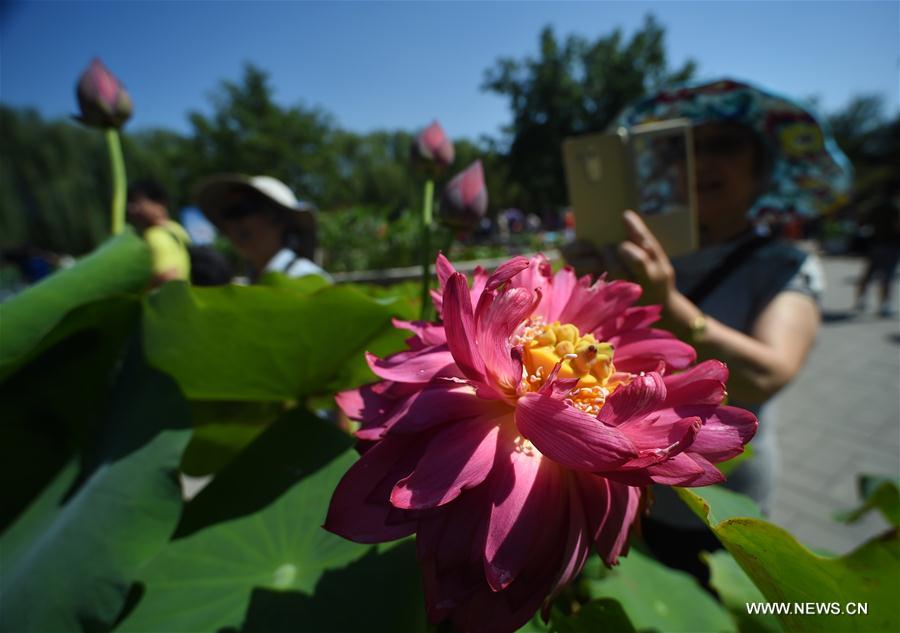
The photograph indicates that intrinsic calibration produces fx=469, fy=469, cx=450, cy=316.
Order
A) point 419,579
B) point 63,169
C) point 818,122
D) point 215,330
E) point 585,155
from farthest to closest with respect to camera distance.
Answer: point 63,169 → point 818,122 → point 585,155 → point 215,330 → point 419,579

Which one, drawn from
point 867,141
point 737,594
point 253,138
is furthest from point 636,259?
point 867,141

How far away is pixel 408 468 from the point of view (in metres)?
0.28

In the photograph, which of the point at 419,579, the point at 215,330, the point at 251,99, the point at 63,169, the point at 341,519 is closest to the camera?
the point at 341,519

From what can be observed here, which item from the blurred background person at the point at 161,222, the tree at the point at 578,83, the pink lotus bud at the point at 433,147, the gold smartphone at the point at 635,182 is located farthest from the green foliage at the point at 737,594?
the tree at the point at 578,83

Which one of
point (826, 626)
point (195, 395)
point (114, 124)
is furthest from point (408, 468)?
point (114, 124)

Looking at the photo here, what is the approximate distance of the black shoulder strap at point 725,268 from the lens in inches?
44.1

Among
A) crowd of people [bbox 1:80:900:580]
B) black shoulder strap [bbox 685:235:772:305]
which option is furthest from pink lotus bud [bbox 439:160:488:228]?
black shoulder strap [bbox 685:235:772:305]

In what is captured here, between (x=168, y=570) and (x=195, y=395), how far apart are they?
19 cm

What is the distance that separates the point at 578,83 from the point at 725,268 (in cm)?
1404

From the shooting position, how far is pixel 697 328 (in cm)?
78

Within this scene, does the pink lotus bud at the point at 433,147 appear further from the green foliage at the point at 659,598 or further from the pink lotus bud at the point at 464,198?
the green foliage at the point at 659,598

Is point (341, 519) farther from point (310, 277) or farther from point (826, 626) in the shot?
point (310, 277)

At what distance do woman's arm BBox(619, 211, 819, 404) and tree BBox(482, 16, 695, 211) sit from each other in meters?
9.30

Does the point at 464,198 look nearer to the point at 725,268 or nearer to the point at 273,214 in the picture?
the point at 725,268
